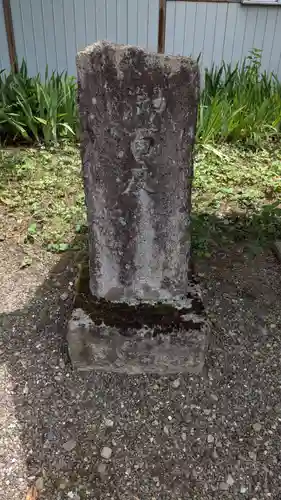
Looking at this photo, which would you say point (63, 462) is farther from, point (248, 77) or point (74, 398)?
point (248, 77)

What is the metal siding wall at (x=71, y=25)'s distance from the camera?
4762 millimetres

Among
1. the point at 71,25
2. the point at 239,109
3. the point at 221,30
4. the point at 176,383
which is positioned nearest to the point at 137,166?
the point at 176,383

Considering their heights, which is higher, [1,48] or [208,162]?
[1,48]

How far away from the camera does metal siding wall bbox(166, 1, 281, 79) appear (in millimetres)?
4848

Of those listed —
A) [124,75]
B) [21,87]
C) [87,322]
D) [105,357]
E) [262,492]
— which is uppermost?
[124,75]

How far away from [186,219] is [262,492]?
1027 millimetres

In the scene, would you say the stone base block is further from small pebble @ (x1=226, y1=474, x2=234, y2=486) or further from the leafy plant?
the leafy plant

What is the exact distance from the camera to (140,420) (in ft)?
5.74

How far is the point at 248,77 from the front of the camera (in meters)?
4.55

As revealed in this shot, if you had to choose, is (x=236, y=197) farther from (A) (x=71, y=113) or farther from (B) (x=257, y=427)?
(B) (x=257, y=427)

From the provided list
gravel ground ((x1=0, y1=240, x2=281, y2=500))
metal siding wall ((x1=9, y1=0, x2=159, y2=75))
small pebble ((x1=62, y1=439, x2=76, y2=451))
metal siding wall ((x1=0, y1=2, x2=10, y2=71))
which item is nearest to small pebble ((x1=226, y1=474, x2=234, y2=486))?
gravel ground ((x1=0, y1=240, x2=281, y2=500))

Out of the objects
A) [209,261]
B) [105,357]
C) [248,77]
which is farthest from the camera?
[248,77]

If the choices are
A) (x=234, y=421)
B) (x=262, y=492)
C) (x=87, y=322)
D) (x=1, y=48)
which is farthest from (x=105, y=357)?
(x=1, y=48)

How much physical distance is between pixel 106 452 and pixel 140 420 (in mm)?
183
